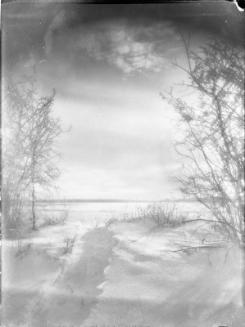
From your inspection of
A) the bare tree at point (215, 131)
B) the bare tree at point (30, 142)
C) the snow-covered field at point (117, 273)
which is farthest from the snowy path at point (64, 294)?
the bare tree at point (215, 131)

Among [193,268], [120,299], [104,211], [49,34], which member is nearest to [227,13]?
[49,34]

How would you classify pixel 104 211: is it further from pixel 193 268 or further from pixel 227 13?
pixel 227 13

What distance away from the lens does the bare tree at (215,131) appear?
168 cm

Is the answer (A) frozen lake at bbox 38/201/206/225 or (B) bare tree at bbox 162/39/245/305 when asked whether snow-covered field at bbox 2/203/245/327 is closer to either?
(A) frozen lake at bbox 38/201/206/225

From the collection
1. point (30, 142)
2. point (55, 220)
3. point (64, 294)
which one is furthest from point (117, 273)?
point (30, 142)

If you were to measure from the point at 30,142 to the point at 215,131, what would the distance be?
3.09 feet

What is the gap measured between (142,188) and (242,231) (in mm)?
535

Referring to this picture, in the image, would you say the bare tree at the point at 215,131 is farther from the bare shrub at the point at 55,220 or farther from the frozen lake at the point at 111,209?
the bare shrub at the point at 55,220

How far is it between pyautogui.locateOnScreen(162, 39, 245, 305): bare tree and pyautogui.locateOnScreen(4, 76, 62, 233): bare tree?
61 cm

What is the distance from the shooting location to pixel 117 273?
1626mm

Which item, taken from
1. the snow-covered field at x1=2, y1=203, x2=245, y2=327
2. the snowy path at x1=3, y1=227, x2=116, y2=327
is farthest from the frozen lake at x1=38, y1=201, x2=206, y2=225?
the snowy path at x1=3, y1=227, x2=116, y2=327

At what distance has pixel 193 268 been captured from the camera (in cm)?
163

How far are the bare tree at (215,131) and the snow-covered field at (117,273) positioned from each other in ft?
0.44

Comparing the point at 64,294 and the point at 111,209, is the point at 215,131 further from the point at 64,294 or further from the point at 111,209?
the point at 64,294
